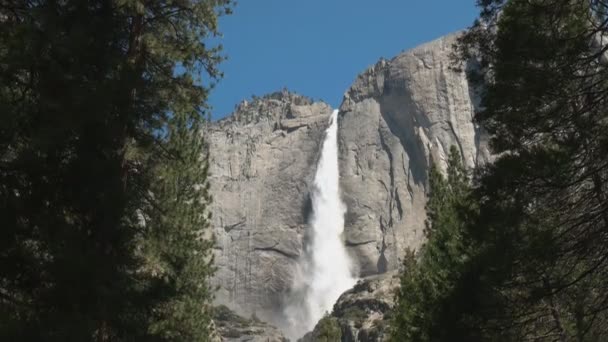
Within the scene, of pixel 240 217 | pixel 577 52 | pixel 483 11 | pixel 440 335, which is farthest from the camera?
pixel 240 217

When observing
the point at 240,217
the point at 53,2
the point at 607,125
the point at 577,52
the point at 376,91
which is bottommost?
the point at 607,125

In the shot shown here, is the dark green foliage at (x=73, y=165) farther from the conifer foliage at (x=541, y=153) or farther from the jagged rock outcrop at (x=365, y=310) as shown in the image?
the jagged rock outcrop at (x=365, y=310)

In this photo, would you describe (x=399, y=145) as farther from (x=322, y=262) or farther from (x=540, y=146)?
(x=540, y=146)

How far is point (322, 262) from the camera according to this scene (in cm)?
9838

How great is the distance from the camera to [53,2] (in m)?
9.71

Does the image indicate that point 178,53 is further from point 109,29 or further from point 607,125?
point 607,125

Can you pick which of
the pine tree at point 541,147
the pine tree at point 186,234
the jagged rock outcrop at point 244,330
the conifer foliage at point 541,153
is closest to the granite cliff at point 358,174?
the jagged rock outcrop at point 244,330

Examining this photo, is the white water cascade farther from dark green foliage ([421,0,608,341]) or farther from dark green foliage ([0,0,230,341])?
dark green foliage ([0,0,230,341])

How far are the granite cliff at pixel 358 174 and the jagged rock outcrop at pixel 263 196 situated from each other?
0.49 feet

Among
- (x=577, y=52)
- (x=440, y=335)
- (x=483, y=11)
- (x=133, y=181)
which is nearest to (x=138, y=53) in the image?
(x=133, y=181)

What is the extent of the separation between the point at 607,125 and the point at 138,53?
25.3 feet

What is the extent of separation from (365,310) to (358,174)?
31668 mm

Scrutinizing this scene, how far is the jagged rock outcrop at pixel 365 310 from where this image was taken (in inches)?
2571

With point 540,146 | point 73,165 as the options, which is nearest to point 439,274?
point 540,146
